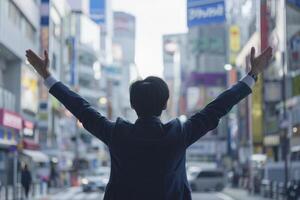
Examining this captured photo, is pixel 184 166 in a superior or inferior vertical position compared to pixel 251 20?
inferior

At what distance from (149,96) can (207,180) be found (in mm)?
51270

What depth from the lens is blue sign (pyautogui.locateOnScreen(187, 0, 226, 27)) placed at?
71.4ft

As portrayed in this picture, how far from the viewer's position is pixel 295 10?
4444 cm

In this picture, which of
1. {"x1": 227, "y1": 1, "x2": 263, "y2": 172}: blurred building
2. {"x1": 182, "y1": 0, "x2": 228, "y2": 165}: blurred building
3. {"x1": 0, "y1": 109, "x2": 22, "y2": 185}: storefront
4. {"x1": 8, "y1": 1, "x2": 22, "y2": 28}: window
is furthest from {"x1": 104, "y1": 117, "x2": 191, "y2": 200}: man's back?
{"x1": 182, "y1": 0, "x2": 228, "y2": 165}: blurred building

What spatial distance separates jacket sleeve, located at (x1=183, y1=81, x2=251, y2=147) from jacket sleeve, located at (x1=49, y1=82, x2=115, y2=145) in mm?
336

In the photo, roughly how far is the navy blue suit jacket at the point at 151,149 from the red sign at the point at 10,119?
34.9 metres

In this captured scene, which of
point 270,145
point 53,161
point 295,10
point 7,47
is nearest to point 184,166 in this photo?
point 7,47

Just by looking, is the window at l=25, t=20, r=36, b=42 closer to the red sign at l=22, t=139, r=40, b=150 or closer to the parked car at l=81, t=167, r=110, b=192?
the red sign at l=22, t=139, r=40, b=150

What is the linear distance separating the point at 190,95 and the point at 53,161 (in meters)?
38.8

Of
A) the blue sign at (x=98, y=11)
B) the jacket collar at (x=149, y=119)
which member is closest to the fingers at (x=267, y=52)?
the jacket collar at (x=149, y=119)

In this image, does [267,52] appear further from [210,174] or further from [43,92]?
[43,92]

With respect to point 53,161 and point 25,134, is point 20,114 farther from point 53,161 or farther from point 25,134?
point 53,161

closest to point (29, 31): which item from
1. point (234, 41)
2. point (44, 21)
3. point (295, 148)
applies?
point (44, 21)

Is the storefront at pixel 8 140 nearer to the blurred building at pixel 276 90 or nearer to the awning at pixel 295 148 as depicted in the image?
the blurred building at pixel 276 90
